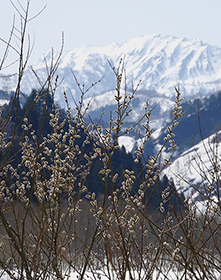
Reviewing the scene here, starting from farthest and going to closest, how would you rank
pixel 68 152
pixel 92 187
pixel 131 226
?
pixel 92 187, pixel 68 152, pixel 131 226

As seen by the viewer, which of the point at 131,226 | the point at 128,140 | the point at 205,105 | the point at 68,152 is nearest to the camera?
the point at 131,226

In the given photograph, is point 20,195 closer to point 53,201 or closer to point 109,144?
point 53,201

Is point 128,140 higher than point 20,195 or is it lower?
higher

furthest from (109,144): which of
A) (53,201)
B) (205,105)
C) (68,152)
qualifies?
(205,105)

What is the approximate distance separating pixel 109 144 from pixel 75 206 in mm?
604

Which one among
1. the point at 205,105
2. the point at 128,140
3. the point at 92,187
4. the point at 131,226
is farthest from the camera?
the point at 128,140

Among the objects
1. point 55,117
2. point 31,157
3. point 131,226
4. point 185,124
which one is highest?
point 185,124

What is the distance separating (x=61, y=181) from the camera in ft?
8.92

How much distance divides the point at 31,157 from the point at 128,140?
644ft

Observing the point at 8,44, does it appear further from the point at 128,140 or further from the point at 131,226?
the point at 128,140

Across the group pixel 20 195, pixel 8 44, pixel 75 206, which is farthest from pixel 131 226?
pixel 8 44

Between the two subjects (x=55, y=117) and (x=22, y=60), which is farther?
(x=55, y=117)

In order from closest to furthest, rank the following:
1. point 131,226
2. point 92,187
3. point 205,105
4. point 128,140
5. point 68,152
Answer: point 131,226 → point 68,152 → point 92,187 → point 205,105 → point 128,140

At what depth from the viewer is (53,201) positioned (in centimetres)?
267
